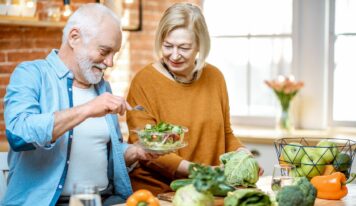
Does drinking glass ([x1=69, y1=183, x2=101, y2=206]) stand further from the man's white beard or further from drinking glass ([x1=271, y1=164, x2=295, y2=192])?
the man's white beard

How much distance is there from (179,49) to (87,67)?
48 centimetres

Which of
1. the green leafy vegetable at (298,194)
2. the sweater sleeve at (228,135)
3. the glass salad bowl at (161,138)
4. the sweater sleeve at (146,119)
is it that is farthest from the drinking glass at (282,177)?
the sweater sleeve at (228,135)

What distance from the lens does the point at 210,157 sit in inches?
118

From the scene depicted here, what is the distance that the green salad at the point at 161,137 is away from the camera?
8.09 ft

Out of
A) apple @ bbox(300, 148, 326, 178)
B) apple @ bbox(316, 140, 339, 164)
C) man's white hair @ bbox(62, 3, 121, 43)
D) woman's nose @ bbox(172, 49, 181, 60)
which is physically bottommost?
apple @ bbox(300, 148, 326, 178)

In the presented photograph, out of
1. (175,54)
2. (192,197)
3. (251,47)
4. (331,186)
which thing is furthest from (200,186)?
(251,47)

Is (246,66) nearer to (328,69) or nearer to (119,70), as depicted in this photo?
(328,69)

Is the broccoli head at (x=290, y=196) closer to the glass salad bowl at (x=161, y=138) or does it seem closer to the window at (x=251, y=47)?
the glass salad bowl at (x=161, y=138)

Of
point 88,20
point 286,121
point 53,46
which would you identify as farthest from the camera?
point 286,121

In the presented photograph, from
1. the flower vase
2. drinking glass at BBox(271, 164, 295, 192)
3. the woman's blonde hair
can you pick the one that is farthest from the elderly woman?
the flower vase

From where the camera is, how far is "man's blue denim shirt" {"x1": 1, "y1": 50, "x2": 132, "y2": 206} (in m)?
2.38

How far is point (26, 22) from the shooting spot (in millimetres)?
3613

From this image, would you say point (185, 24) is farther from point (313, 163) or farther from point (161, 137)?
point (313, 163)

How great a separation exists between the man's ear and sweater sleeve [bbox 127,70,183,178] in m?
0.42
